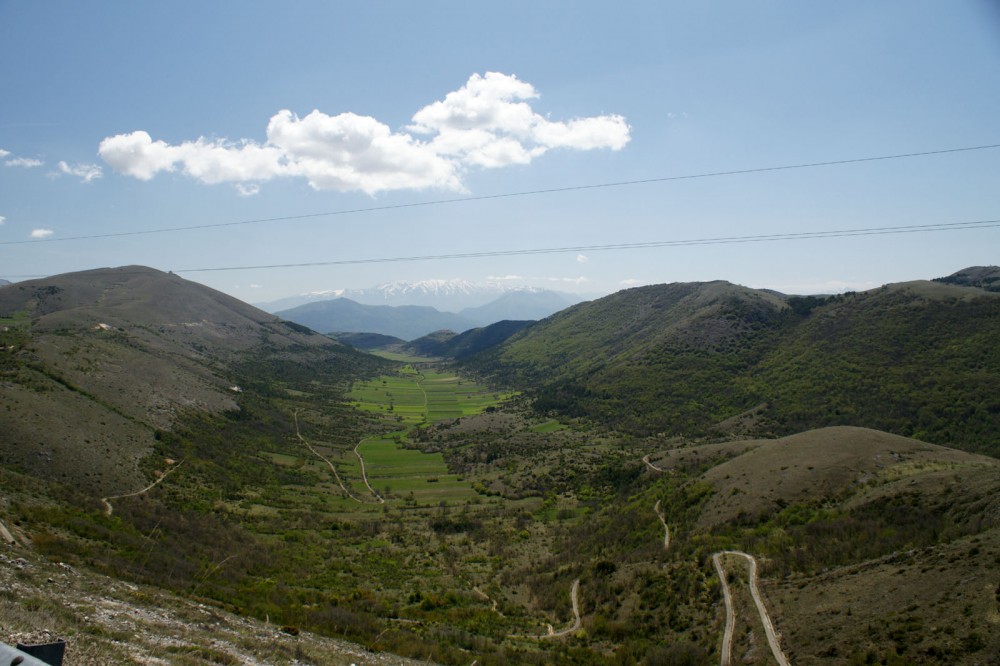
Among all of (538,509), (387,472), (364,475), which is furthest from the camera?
(387,472)

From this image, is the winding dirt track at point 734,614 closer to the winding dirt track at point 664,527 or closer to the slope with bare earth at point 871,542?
the slope with bare earth at point 871,542

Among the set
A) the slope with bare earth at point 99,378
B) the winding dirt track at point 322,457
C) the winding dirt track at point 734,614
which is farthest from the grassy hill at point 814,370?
the slope with bare earth at point 99,378

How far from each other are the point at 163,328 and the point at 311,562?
128382 mm

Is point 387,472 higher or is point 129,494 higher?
point 129,494

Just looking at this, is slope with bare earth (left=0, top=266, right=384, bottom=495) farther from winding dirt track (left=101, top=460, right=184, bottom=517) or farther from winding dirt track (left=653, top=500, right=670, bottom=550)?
winding dirt track (left=653, top=500, right=670, bottom=550)

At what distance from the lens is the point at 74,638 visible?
12164 mm

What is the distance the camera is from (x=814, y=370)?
97.9 m

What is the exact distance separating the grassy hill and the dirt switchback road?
53641mm

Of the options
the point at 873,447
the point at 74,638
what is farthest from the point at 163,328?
the point at 873,447

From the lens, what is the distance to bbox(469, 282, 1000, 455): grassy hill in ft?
242

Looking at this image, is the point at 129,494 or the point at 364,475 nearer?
the point at 129,494

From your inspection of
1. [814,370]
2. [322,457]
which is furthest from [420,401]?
[814,370]

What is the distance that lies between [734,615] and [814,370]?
9057cm

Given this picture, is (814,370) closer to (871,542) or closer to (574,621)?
(871,542)
